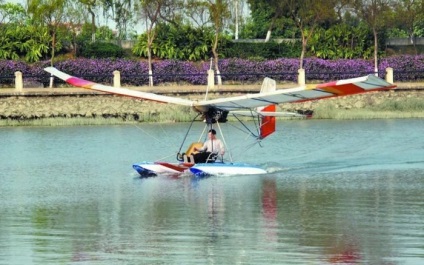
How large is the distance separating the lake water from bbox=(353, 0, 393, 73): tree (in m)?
20.0

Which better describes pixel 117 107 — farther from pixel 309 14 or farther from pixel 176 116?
pixel 309 14

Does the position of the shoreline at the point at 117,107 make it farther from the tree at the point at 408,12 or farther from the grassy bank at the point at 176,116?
the tree at the point at 408,12

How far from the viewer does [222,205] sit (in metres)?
21.0

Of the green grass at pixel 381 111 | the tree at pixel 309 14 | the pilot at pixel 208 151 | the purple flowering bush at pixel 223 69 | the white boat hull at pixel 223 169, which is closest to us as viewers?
the white boat hull at pixel 223 169

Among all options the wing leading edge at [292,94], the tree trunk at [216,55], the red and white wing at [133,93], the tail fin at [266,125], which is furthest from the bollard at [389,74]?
the wing leading edge at [292,94]

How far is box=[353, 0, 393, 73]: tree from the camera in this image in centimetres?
5469

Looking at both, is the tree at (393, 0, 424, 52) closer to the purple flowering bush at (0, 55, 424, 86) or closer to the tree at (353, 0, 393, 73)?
the tree at (353, 0, 393, 73)

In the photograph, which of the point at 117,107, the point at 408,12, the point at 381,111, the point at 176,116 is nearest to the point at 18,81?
the point at 117,107

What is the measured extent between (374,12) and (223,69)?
23.8 ft

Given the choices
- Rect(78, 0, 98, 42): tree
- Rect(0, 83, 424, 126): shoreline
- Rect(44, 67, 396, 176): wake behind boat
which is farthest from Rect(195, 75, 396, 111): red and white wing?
Rect(78, 0, 98, 42): tree

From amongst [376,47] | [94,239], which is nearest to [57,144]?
[94,239]

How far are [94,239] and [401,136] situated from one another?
61.7 ft

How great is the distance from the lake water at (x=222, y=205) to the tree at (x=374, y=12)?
2004 centimetres

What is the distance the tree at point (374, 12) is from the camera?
54.7 metres
